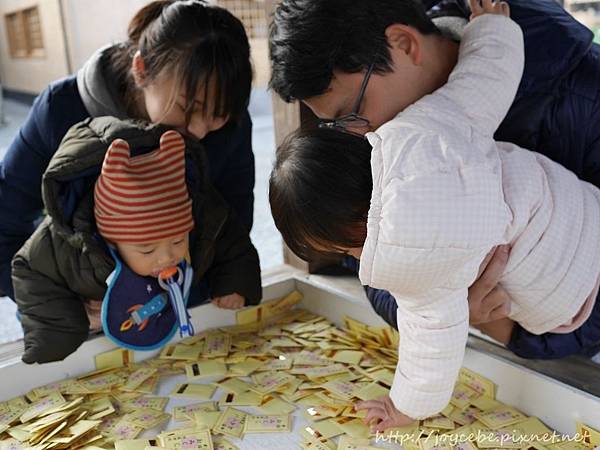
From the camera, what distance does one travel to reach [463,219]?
695 mm

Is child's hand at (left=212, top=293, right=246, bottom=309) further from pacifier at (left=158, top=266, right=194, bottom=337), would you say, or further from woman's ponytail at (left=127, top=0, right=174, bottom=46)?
woman's ponytail at (left=127, top=0, right=174, bottom=46)

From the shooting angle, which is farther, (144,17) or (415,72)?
(144,17)

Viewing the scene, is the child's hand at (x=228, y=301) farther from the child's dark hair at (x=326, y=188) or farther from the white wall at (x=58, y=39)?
the white wall at (x=58, y=39)

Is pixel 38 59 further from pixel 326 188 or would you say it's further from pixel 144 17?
pixel 326 188

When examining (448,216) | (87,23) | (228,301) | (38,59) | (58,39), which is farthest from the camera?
(38,59)

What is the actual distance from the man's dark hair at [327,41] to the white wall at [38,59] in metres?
2.56

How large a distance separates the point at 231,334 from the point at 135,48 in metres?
0.60

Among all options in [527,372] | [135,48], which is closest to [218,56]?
[135,48]

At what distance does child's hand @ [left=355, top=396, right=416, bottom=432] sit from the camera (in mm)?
870

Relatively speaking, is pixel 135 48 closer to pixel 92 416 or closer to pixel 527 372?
pixel 92 416

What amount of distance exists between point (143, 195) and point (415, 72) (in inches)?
19.3

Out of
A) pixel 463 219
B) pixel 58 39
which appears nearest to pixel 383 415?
pixel 463 219

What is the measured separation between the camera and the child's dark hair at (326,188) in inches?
29.3

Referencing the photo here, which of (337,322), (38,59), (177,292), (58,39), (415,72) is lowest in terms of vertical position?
(337,322)
